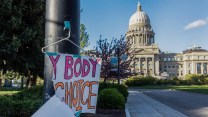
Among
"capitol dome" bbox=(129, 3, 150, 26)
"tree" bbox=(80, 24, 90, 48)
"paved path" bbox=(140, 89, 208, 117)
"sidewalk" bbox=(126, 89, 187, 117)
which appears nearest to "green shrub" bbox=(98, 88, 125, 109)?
"sidewalk" bbox=(126, 89, 187, 117)

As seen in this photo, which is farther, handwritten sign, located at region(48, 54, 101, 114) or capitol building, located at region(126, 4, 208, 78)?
capitol building, located at region(126, 4, 208, 78)

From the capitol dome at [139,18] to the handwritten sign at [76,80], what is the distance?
145 metres

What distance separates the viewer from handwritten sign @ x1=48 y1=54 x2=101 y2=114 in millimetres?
2795

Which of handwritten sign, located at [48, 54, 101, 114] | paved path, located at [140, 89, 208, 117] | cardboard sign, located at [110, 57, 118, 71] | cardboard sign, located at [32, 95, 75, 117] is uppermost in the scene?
cardboard sign, located at [110, 57, 118, 71]

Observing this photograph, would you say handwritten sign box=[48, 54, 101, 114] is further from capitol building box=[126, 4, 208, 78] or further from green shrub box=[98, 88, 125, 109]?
capitol building box=[126, 4, 208, 78]

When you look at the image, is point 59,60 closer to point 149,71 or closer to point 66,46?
point 66,46

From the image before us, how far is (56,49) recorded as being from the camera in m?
2.86

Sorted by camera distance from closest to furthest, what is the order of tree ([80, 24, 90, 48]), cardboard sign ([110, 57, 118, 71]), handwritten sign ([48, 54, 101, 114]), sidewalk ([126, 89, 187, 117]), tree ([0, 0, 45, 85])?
1. handwritten sign ([48, 54, 101, 114])
2. tree ([0, 0, 45, 85])
3. sidewalk ([126, 89, 187, 117])
4. cardboard sign ([110, 57, 118, 71])
5. tree ([80, 24, 90, 48])

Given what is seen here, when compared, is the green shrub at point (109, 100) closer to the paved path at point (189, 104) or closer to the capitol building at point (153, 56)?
the paved path at point (189, 104)

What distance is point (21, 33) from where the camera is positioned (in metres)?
13.9

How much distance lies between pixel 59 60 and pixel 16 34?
11784 mm

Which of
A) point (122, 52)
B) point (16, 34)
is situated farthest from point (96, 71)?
point (122, 52)

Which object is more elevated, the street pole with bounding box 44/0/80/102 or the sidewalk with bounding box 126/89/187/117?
the street pole with bounding box 44/0/80/102

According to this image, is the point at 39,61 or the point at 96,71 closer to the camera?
the point at 96,71
